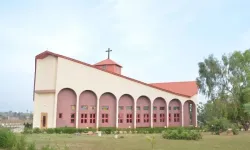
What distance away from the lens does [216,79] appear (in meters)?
38.3

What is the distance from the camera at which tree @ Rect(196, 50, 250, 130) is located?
121ft

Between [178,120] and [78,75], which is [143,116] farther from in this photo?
[78,75]

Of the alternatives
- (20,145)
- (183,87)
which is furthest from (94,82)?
(20,145)

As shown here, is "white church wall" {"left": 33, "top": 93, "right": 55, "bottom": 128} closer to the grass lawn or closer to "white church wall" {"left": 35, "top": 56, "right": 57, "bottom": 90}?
"white church wall" {"left": 35, "top": 56, "right": 57, "bottom": 90}

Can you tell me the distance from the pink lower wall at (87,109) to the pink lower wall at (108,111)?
3.06 ft

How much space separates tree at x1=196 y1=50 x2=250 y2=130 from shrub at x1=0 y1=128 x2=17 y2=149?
29577 mm

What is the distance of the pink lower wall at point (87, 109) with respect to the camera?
34125 mm

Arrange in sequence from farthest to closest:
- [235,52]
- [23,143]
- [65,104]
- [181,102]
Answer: [181,102] < [235,52] < [65,104] < [23,143]

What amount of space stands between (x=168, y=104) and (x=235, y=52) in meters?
11.7

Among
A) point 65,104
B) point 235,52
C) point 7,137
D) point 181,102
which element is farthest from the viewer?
point 181,102

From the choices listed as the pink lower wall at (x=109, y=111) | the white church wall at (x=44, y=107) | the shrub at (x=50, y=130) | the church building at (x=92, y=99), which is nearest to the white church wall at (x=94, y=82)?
the church building at (x=92, y=99)

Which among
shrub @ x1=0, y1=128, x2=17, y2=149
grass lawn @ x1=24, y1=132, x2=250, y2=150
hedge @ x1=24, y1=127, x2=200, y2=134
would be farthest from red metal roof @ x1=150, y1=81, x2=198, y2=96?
shrub @ x1=0, y1=128, x2=17, y2=149

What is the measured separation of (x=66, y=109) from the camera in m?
33.4

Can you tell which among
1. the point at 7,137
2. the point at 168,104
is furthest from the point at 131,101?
the point at 7,137
